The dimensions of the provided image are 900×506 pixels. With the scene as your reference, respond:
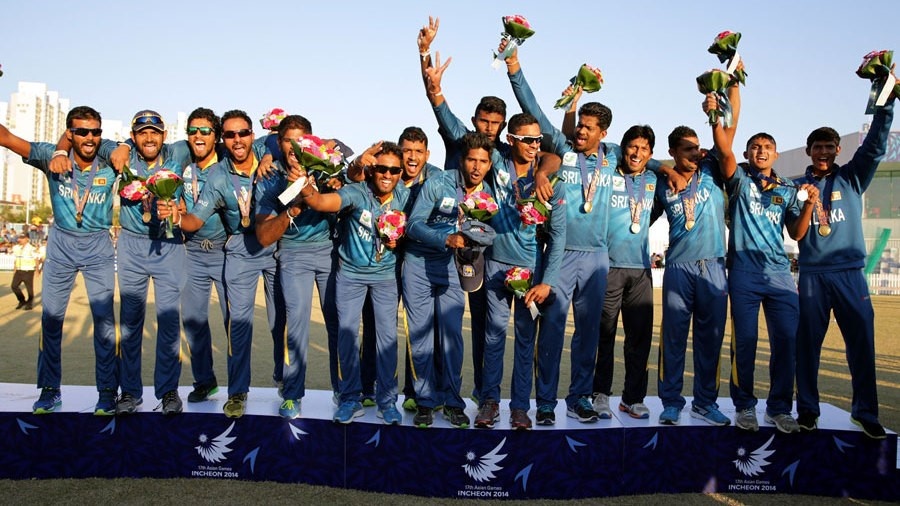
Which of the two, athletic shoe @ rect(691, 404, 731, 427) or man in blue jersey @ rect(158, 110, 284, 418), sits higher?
man in blue jersey @ rect(158, 110, 284, 418)

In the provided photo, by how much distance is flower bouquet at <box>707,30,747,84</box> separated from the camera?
5.45m

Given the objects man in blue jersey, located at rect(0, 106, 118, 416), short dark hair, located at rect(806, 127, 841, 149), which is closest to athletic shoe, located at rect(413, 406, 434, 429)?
man in blue jersey, located at rect(0, 106, 118, 416)

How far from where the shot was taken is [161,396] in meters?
5.43

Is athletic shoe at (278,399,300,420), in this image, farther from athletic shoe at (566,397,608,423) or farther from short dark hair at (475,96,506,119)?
short dark hair at (475,96,506,119)

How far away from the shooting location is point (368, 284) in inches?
210

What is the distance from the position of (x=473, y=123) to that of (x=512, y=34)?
84 centimetres

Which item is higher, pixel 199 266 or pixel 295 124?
pixel 295 124

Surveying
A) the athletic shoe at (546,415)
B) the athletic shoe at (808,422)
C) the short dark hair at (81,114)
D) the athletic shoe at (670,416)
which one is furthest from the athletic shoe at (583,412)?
the short dark hair at (81,114)

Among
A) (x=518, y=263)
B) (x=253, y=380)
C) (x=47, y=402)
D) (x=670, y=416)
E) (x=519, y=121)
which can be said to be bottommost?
(x=253, y=380)

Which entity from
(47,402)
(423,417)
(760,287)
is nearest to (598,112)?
(760,287)

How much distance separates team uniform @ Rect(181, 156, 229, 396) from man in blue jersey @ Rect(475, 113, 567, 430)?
2.31 meters

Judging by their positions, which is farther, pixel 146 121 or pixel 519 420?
pixel 146 121

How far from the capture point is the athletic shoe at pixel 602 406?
213 inches

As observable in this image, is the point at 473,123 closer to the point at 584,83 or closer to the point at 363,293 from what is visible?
the point at 584,83
